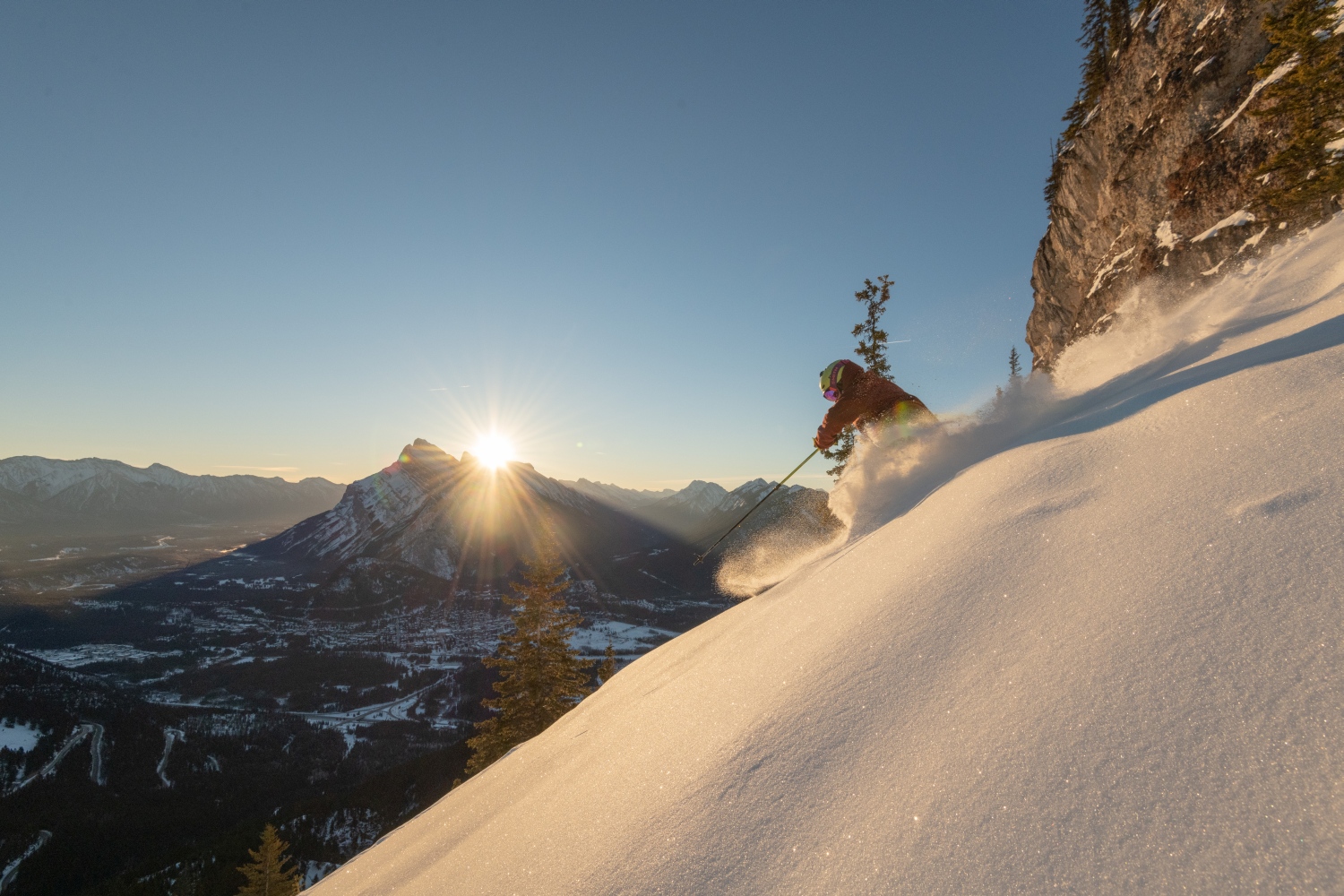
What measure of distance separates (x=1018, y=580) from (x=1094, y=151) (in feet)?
90.9

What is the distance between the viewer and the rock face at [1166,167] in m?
13.6

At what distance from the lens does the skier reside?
25.7 ft

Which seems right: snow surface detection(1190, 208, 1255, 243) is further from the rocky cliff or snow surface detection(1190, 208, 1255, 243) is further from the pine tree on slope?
the pine tree on slope

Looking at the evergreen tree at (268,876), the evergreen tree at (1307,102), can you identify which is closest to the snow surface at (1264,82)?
the evergreen tree at (1307,102)

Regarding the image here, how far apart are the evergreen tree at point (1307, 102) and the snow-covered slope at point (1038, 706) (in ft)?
36.1

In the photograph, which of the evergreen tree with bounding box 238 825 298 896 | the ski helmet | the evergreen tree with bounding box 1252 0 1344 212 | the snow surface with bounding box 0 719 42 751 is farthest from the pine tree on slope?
the snow surface with bounding box 0 719 42 751

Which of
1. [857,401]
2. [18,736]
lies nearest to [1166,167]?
[857,401]

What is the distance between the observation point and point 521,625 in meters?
20.2

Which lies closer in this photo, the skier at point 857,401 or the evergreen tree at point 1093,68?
the skier at point 857,401

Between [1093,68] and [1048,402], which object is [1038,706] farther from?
[1093,68]

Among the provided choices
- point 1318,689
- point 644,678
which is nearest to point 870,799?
point 1318,689

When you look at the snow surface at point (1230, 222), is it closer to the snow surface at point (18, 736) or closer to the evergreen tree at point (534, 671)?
the evergreen tree at point (534, 671)

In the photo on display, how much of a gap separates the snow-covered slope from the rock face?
11.7m

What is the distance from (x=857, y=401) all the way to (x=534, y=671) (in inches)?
680
